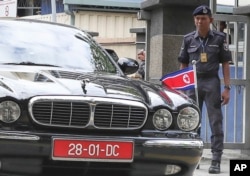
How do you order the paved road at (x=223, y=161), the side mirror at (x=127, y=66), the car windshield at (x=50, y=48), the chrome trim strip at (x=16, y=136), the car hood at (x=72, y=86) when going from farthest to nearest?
the paved road at (x=223, y=161) < the side mirror at (x=127, y=66) < the car windshield at (x=50, y=48) < the car hood at (x=72, y=86) < the chrome trim strip at (x=16, y=136)

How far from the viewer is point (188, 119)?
17.0 ft

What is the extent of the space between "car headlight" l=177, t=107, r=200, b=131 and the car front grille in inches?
14.3

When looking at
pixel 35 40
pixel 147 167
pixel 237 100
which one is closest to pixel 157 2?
pixel 237 100

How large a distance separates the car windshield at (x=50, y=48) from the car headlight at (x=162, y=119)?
121 cm

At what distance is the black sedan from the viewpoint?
4.52m

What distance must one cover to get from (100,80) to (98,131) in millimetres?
681

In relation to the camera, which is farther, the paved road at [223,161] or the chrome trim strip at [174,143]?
the paved road at [223,161]

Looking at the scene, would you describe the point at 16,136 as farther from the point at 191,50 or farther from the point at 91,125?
the point at 191,50

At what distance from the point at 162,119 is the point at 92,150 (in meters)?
0.69

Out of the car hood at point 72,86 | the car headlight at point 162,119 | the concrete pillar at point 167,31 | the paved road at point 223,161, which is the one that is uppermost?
the concrete pillar at point 167,31

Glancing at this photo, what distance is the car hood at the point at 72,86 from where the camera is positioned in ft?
15.4

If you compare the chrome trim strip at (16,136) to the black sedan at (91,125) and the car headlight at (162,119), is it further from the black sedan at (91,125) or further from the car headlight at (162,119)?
the car headlight at (162,119)

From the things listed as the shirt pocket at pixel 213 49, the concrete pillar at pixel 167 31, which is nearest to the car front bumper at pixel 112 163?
the shirt pocket at pixel 213 49

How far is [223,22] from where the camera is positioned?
9.30 m
